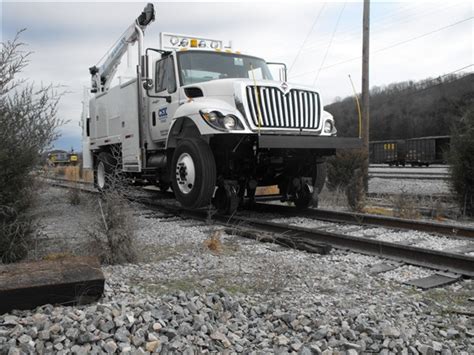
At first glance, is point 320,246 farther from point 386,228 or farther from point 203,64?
point 203,64

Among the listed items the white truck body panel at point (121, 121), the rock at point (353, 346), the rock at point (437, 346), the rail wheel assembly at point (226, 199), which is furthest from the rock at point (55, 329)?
the white truck body panel at point (121, 121)

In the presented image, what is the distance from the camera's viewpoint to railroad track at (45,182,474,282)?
5.25 m

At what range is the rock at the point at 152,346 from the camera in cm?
295

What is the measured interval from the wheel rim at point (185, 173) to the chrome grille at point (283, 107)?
1354 millimetres

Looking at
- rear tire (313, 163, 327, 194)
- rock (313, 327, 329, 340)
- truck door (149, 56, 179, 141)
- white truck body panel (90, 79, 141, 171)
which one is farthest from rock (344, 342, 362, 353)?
white truck body panel (90, 79, 141, 171)

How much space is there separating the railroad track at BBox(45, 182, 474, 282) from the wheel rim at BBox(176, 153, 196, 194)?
0.71m

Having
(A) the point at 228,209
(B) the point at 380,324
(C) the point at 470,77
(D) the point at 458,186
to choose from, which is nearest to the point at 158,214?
(A) the point at 228,209

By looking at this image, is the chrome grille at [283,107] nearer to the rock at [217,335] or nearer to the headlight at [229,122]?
the headlight at [229,122]

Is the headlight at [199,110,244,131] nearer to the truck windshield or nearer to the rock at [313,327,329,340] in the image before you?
the truck windshield

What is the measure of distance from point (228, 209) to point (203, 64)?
9.95 ft

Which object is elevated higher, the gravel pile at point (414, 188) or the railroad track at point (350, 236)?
the gravel pile at point (414, 188)

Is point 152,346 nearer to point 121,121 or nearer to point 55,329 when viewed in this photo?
point 55,329

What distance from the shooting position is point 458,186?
989cm

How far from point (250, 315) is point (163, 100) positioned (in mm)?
7006
